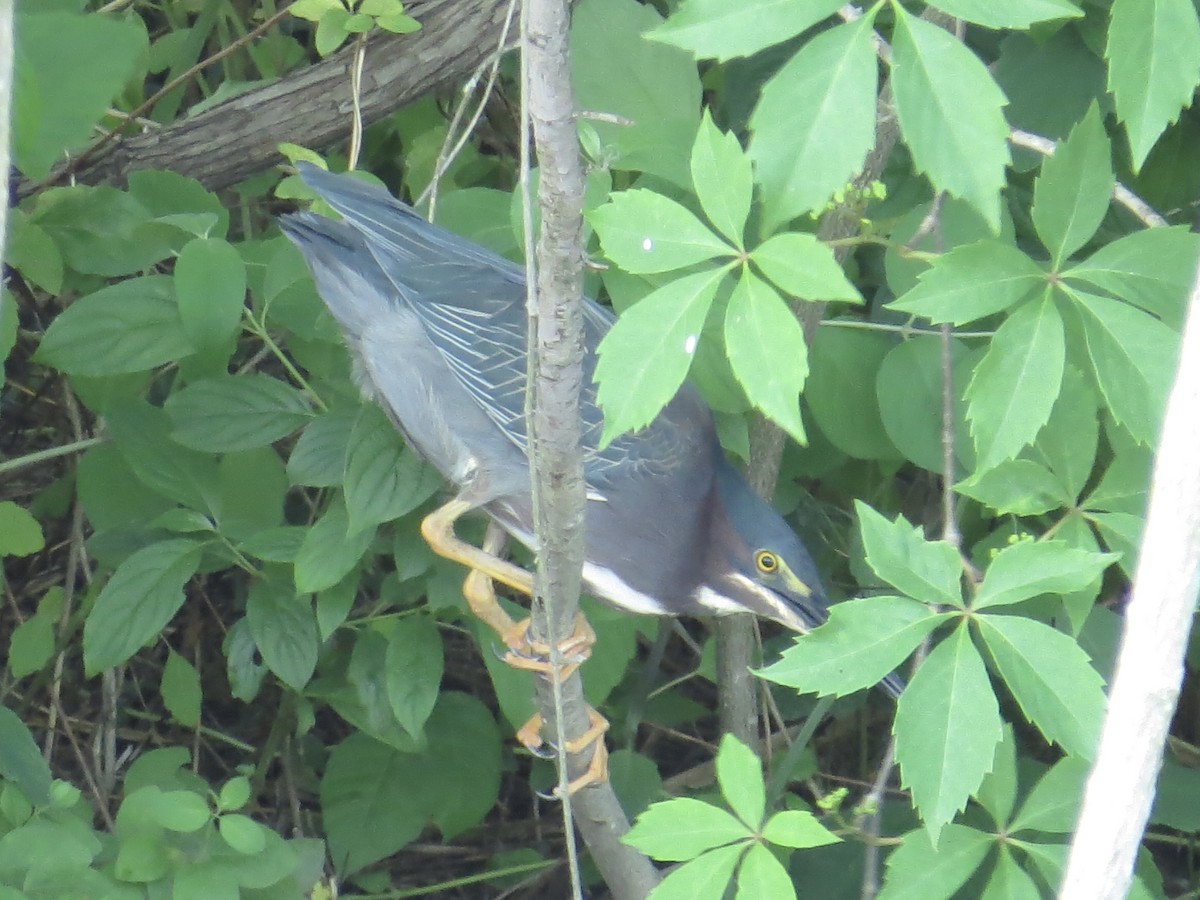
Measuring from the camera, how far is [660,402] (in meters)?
1.30

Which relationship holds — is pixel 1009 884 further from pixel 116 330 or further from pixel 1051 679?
pixel 116 330

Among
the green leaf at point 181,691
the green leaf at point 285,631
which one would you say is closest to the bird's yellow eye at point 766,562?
the green leaf at point 285,631

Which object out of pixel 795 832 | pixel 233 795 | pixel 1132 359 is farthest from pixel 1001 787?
pixel 233 795

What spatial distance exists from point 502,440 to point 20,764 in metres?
1.02

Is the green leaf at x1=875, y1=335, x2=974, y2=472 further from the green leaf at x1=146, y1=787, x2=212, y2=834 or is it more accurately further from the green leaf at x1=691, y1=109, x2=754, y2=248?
the green leaf at x1=146, y1=787, x2=212, y2=834

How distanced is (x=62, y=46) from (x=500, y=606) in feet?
4.34

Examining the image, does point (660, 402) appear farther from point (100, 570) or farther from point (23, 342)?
point (23, 342)

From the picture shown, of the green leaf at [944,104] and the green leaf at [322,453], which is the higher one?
the green leaf at [944,104]

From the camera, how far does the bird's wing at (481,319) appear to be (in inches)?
99.6

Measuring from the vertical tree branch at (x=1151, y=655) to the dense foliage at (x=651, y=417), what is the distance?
0.34m

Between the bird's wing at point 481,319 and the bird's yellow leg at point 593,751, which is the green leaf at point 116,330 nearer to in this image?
the bird's wing at point 481,319

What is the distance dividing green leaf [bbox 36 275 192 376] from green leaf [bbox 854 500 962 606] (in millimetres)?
1331

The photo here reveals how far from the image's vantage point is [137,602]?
2398mm

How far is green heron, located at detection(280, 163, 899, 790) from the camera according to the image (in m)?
2.46
